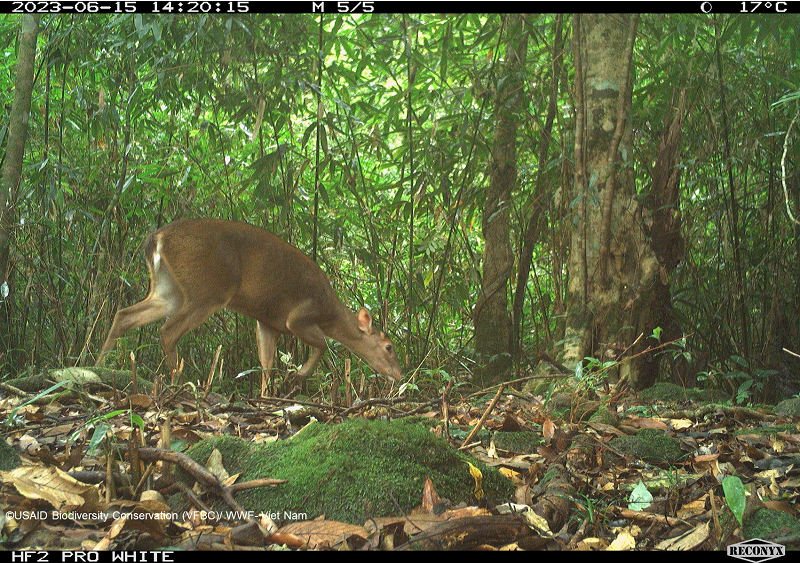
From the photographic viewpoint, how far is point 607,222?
3.60m

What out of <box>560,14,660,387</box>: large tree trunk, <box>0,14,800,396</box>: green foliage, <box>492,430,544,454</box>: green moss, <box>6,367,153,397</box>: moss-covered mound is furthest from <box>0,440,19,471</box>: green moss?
<box>560,14,660,387</box>: large tree trunk

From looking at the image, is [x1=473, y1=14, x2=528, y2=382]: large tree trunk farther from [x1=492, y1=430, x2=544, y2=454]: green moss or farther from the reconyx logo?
the reconyx logo

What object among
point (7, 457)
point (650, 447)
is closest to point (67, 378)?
point (7, 457)

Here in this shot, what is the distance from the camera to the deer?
4.28m

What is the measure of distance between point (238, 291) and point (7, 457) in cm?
323

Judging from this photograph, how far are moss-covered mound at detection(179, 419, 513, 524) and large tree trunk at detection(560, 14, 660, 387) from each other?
215cm

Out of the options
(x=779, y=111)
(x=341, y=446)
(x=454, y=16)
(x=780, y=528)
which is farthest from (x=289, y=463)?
(x=779, y=111)

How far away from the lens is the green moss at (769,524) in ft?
4.07

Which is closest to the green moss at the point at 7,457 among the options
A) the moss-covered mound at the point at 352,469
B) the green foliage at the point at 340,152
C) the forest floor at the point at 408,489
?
the forest floor at the point at 408,489

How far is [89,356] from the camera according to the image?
4.33 m

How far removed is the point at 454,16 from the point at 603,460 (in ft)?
9.87

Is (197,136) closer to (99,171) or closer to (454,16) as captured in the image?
(99,171)

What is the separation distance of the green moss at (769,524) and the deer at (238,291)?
8.48ft

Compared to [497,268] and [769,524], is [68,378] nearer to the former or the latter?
[769,524]
